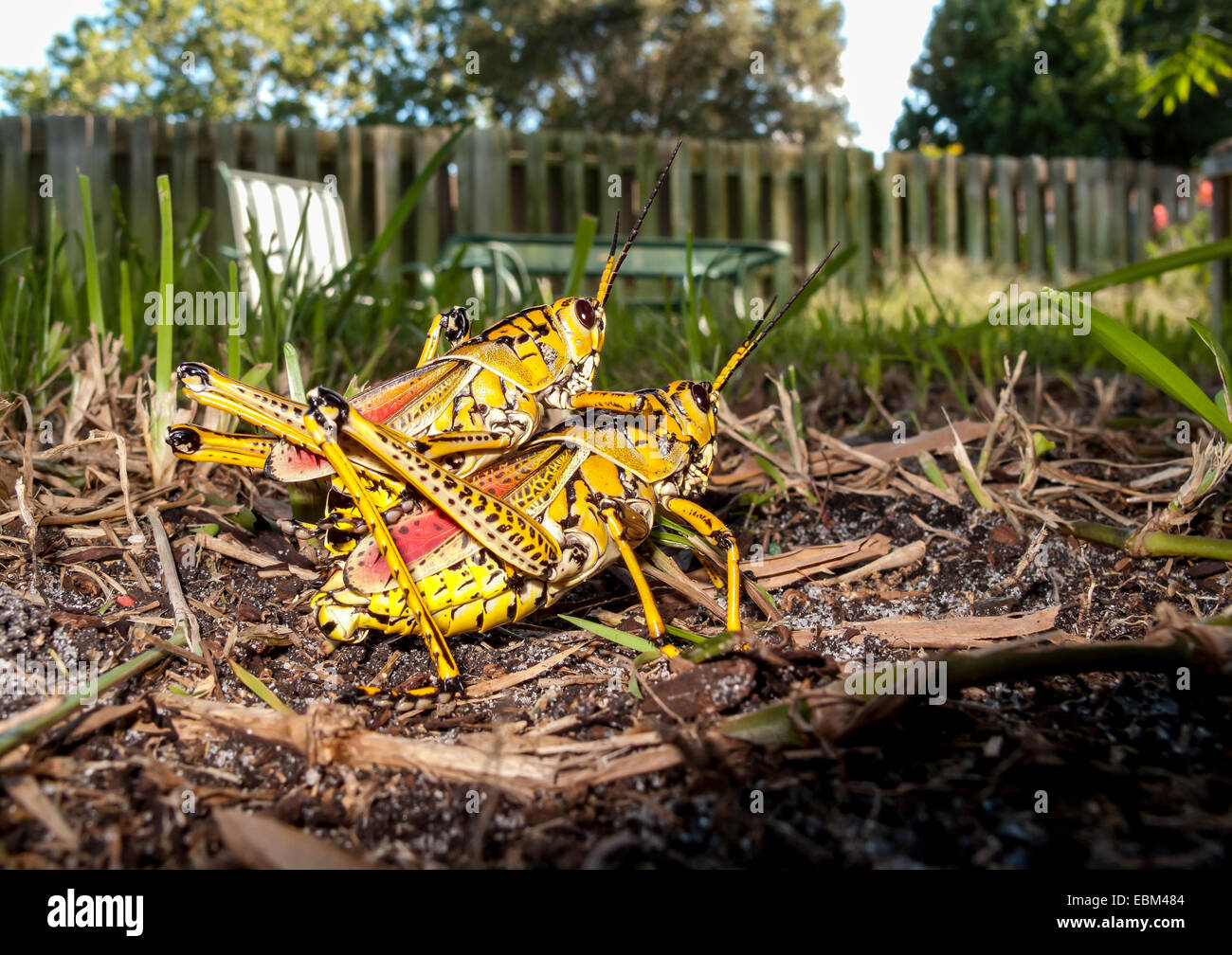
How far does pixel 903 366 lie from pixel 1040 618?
1441mm

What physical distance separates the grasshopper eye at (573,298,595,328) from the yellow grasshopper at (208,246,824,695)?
108mm

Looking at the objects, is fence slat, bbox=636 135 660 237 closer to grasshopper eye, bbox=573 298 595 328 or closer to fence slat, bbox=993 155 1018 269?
fence slat, bbox=993 155 1018 269

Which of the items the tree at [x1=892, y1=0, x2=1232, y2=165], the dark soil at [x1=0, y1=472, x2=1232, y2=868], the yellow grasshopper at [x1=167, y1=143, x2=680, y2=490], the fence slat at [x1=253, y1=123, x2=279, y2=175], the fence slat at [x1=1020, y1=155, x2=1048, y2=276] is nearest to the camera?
the dark soil at [x1=0, y1=472, x2=1232, y2=868]

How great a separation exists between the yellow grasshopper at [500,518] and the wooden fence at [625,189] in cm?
458

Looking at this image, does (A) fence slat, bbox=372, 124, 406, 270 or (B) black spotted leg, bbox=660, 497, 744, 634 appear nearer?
(B) black spotted leg, bbox=660, 497, 744, 634

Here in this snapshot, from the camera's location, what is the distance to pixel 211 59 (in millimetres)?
22984

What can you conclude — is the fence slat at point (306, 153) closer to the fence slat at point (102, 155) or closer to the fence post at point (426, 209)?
the fence post at point (426, 209)

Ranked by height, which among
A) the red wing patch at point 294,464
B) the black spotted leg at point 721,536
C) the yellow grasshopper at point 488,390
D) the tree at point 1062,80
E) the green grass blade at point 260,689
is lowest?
the green grass blade at point 260,689

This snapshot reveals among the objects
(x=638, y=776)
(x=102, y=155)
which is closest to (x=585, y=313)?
(x=638, y=776)

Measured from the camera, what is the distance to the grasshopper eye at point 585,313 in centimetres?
122

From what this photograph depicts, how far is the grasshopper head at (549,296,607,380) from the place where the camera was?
1217 millimetres

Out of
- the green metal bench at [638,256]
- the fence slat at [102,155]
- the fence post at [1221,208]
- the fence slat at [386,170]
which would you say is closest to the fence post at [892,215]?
the green metal bench at [638,256]

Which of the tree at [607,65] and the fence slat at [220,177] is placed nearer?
the fence slat at [220,177]

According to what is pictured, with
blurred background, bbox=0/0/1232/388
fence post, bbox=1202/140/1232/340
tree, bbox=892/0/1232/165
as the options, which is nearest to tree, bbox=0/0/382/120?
blurred background, bbox=0/0/1232/388
